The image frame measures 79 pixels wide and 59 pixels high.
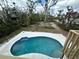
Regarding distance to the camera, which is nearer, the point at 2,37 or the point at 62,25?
the point at 2,37

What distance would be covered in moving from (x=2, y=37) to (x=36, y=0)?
15.2 feet

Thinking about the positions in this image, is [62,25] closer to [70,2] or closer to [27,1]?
[70,2]

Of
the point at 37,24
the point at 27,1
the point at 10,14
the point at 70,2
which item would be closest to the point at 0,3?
the point at 10,14

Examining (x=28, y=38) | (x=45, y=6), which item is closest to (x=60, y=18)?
(x=45, y=6)

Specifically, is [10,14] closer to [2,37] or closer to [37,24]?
[37,24]

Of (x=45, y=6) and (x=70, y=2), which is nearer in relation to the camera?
(x=70, y=2)

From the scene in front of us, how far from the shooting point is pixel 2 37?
6.32 m

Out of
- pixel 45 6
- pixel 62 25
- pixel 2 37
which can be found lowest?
pixel 62 25

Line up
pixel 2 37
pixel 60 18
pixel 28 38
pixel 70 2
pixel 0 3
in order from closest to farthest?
pixel 2 37 < pixel 28 38 < pixel 0 3 < pixel 70 2 < pixel 60 18

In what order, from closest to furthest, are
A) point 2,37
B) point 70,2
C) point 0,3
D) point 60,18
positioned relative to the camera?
point 2,37
point 0,3
point 70,2
point 60,18

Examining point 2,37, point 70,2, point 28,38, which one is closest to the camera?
point 2,37

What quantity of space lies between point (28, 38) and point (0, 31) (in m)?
1.61

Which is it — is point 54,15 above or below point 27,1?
below

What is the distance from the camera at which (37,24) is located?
9.89 metres
